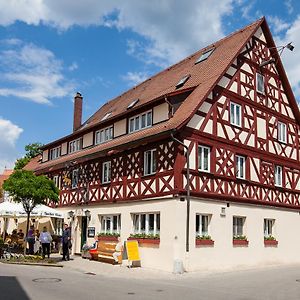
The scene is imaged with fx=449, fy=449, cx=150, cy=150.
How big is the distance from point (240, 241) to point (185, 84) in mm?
8077

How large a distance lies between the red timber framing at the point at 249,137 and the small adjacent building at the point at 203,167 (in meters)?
0.06

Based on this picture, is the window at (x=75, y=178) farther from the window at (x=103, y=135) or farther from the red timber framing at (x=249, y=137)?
the red timber framing at (x=249, y=137)

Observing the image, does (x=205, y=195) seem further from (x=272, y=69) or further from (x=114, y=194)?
(x=272, y=69)

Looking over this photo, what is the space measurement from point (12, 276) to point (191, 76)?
43.6 feet

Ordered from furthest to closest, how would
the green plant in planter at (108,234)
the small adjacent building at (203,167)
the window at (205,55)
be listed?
the window at (205,55)
the green plant in planter at (108,234)
the small adjacent building at (203,167)

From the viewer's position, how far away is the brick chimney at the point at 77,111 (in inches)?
1332

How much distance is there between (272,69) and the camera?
83.3 feet

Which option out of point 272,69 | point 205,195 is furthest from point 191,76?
point 205,195

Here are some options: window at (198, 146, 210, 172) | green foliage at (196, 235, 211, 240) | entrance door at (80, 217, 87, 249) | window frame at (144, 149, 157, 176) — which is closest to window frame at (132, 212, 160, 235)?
green foliage at (196, 235, 211, 240)

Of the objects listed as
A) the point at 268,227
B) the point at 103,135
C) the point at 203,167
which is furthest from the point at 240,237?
the point at 103,135

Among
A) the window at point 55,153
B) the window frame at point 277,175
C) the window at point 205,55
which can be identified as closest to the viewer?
the window frame at point 277,175

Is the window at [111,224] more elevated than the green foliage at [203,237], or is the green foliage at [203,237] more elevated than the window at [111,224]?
the window at [111,224]

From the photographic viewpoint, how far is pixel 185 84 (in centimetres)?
2252

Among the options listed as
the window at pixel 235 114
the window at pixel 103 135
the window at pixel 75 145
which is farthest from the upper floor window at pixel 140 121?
the window at pixel 75 145
